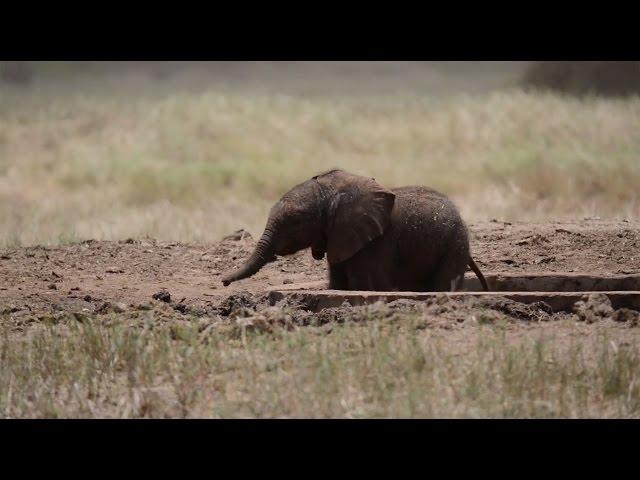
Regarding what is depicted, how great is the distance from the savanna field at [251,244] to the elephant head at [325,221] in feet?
1.87

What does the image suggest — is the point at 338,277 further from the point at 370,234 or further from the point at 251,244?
the point at 251,244

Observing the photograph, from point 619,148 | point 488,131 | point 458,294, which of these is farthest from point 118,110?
point 458,294

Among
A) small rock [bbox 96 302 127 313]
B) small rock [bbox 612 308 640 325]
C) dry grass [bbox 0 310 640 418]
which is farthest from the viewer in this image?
small rock [bbox 96 302 127 313]

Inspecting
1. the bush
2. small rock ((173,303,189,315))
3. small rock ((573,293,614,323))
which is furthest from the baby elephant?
the bush

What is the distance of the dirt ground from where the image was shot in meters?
11.4

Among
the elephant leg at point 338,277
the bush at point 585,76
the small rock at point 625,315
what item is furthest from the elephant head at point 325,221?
the bush at point 585,76

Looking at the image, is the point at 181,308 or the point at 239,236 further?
the point at 239,236

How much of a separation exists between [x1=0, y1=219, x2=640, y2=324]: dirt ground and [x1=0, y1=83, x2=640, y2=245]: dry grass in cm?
157

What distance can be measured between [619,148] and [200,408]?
1671 centimetres

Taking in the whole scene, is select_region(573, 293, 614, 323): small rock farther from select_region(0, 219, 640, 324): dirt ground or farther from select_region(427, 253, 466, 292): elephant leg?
select_region(0, 219, 640, 324): dirt ground

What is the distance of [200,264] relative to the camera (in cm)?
1352

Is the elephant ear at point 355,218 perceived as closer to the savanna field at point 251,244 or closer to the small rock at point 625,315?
the savanna field at point 251,244

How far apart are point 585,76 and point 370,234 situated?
23882 millimetres

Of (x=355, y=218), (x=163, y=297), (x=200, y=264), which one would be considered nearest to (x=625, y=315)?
(x=355, y=218)
